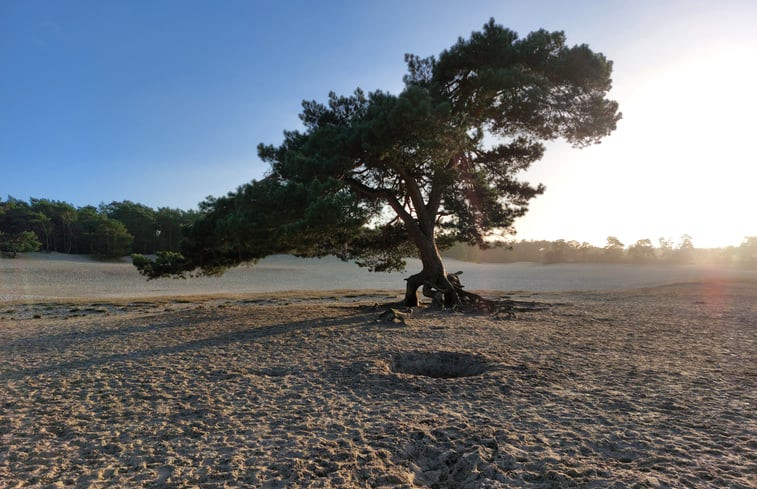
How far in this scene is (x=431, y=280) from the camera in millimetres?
12312

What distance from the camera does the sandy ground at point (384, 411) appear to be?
2766 mm

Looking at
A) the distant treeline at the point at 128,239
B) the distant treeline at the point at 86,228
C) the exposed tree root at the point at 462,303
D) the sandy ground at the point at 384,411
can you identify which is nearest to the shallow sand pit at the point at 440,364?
the sandy ground at the point at 384,411

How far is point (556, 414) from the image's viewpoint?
12.2 ft

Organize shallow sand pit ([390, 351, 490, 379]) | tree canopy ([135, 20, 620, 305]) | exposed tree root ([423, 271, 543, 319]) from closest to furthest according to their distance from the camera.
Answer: shallow sand pit ([390, 351, 490, 379]) < tree canopy ([135, 20, 620, 305]) < exposed tree root ([423, 271, 543, 319])

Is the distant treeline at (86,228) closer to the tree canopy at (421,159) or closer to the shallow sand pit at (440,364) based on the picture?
the tree canopy at (421,159)

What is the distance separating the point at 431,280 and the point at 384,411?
8.56 metres

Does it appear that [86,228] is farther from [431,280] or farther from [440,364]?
[440,364]

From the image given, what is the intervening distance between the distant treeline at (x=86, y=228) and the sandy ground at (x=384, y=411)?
167 feet

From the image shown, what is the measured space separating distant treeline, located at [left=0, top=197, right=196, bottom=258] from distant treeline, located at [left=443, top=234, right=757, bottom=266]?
48984 millimetres

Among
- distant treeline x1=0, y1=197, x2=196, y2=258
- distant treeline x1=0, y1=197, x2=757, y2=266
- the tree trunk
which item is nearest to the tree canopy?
the tree trunk

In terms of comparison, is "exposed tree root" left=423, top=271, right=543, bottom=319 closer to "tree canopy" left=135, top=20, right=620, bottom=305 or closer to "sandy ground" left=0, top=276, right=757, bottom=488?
"tree canopy" left=135, top=20, right=620, bottom=305

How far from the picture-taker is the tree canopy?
8727 mm

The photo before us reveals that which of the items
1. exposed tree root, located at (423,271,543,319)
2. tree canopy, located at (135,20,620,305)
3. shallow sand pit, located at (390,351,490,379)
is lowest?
shallow sand pit, located at (390,351,490,379)

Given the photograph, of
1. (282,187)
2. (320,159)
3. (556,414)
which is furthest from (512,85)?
(556,414)
